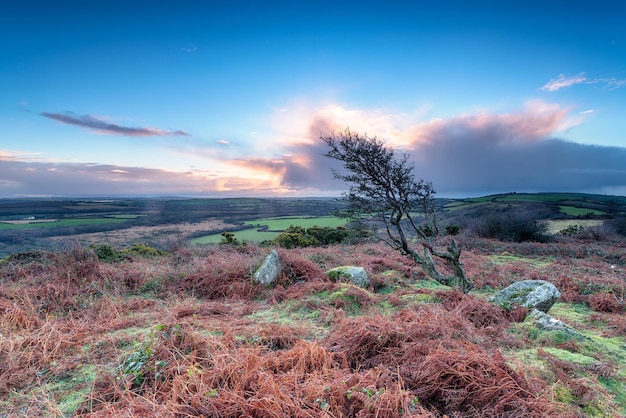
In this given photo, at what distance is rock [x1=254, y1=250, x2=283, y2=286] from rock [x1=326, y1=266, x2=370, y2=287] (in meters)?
1.65

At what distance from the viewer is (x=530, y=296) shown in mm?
6676

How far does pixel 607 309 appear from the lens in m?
7.64

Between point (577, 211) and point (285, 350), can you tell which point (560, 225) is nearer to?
point (577, 211)

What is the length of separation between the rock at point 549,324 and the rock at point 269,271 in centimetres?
628

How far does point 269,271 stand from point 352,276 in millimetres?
2529

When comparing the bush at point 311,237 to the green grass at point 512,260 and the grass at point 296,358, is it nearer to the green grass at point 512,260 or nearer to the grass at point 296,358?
the green grass at point 512,260

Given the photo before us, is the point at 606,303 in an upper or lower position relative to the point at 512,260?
upper

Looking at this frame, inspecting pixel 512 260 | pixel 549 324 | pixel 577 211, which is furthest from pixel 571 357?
pixel 577 211

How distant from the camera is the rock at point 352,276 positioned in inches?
353

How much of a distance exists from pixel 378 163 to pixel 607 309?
7.01m

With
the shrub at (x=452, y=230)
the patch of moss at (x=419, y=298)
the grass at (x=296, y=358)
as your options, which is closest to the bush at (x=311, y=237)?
the shrub at (x=452, y=230)

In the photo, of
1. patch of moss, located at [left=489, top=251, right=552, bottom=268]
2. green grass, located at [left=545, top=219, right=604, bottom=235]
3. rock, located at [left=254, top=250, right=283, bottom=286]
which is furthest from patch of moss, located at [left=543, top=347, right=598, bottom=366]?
green grass, located at [left=545, top=219, right=604, bottom=235]

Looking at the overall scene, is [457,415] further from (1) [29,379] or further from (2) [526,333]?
(1) [29,379]

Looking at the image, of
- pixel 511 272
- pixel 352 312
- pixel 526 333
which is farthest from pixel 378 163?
pixel 511 272
